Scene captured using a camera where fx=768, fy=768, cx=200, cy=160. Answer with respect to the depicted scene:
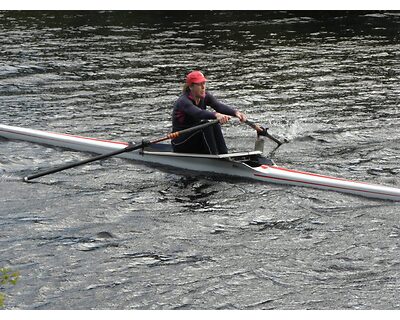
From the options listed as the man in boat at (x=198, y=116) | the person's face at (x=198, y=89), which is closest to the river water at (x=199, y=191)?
the man in boat at (x=198, y=116)

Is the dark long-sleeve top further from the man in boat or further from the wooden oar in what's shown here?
the wooden oar

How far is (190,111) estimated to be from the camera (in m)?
13.5

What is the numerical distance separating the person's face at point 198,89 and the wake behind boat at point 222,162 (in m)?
1.13

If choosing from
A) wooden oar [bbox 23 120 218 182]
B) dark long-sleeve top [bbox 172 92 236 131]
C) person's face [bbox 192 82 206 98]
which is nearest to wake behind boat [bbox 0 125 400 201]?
wooden oar [bbox 23 120 218 182]

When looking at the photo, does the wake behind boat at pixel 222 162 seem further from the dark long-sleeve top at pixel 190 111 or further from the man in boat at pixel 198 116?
the dark long-sleeve top at pixel 190 111

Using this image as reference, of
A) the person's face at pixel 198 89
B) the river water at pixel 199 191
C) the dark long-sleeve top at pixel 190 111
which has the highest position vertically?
the person's face at pixel 198 89

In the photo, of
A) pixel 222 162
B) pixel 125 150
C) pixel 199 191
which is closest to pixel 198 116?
pixel 222 162

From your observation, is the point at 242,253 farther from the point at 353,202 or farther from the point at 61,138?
the point at 61,138

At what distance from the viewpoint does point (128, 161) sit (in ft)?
49.2

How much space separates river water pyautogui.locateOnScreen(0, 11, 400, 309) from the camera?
9977 mm

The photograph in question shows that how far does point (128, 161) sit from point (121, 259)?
4.51m

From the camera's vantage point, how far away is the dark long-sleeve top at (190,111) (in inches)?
528

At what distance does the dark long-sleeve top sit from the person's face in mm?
149

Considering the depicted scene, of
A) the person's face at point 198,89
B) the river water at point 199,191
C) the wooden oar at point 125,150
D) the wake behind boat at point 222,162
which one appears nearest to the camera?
the river water at point 199,191
